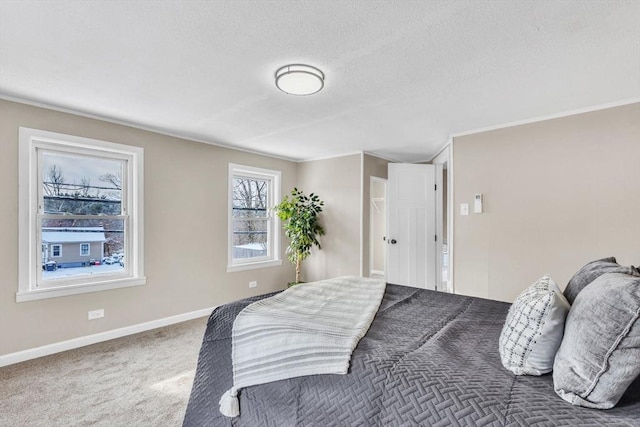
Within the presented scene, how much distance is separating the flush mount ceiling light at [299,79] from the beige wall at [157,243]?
7.13 feet

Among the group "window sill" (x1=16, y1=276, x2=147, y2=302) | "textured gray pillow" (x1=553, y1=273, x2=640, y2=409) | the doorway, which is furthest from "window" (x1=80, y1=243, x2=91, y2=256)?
the doorway

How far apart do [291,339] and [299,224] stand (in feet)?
11.0

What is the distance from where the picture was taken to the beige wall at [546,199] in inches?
108

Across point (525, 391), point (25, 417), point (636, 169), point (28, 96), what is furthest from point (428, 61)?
point (25, 417)

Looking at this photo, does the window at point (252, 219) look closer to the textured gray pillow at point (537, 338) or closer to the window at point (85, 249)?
the window at point (85, 249)

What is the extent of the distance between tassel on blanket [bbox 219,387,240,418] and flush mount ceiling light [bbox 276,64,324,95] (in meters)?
1.92

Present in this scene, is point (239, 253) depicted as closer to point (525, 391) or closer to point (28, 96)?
point (28, 96)

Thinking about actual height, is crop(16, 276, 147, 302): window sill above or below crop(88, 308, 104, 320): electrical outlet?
above

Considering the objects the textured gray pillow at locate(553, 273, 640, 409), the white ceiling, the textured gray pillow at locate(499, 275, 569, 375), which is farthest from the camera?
the white ceiling

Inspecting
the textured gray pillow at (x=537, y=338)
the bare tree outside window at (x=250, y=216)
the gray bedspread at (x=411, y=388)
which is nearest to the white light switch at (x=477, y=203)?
the gray bedspread at (x=411, y=388)

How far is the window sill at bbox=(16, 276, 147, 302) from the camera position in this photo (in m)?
2.84

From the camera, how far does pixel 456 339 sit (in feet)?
4.80

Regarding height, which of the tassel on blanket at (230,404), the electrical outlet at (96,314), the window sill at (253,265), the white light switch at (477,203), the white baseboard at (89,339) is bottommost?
the white baseboard at (89,339)

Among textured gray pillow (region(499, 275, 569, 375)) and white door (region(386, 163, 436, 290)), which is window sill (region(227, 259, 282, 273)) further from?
textured gray pillow (region(499, 275, 569, 375))
